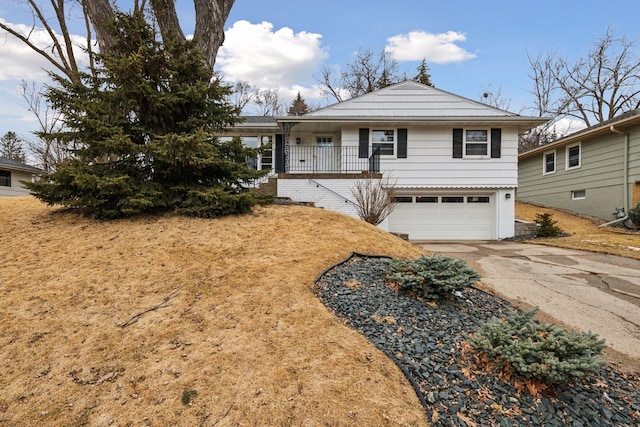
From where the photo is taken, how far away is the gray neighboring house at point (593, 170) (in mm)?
11195

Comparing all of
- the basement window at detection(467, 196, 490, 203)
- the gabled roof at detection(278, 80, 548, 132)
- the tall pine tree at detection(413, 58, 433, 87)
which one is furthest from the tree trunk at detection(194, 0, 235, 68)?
the tall pine tree at detection(413, 58, 433, 87)

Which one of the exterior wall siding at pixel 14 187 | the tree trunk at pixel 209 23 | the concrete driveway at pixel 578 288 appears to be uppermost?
the tree trunk at pixel 209 23

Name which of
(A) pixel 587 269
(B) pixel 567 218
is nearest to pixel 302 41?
(B) pixel 567 218

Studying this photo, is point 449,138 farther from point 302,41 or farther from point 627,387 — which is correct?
point 302,41

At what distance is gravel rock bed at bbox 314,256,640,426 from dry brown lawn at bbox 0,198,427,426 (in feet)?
0.55

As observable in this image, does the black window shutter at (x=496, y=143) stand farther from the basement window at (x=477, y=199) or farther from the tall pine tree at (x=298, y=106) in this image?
the tall pine tree at (x=298, y=106)

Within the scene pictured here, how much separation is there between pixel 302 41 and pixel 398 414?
826 inches

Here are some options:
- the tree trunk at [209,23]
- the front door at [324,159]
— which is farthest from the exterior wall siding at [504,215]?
the tree trunk at [209,23]

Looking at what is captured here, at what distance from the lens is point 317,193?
32.2 ft

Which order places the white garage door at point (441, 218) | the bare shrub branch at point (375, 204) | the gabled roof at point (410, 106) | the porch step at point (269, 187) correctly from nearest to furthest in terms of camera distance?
the bare shrub branch at point (375, 204), the porch step at point (269, 187), the gabled roof at point (410, 106), the white garage door at point (441, 218)

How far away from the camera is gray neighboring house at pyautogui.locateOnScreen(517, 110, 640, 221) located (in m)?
11.2

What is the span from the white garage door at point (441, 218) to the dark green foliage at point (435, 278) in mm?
8381

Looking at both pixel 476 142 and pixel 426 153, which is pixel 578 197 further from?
pixel 426 153

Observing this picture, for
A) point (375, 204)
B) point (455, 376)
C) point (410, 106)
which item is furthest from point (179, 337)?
point (410, 106)
